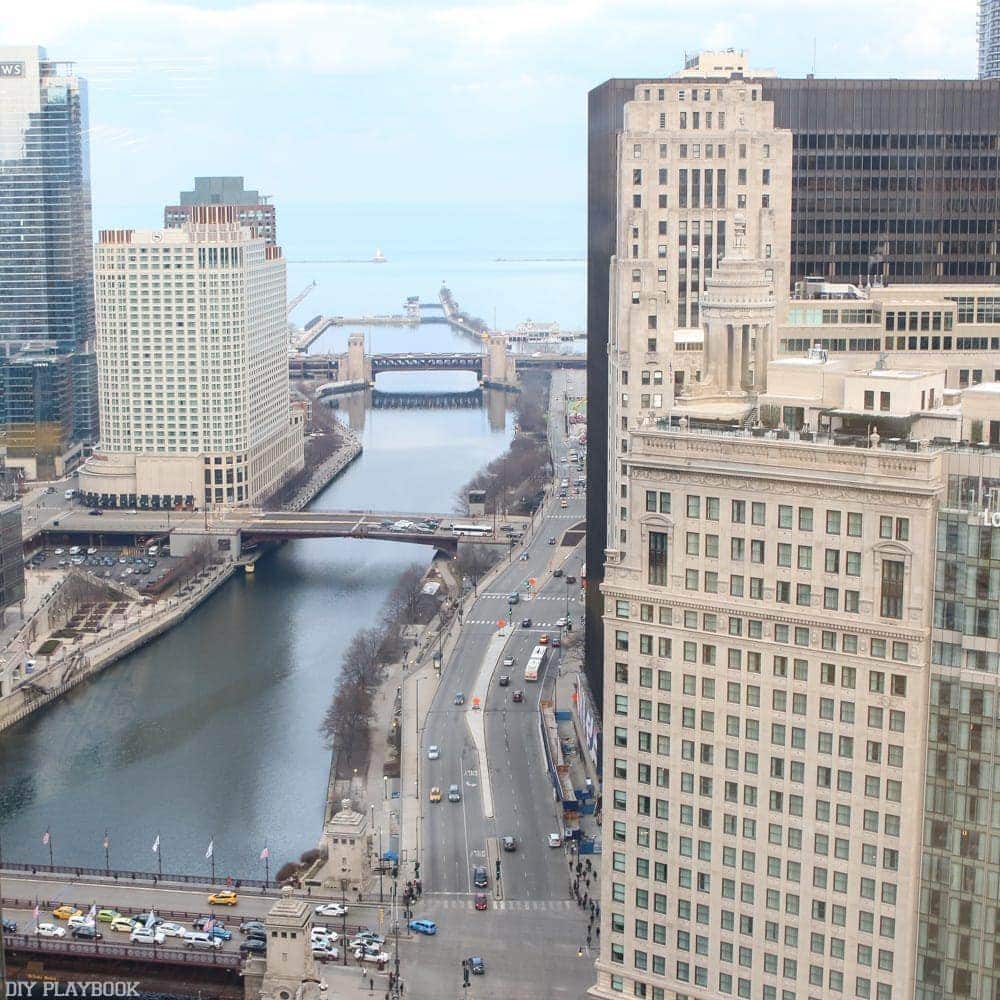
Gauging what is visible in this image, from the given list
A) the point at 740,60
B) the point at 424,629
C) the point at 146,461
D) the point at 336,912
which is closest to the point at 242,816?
the point at 336,912

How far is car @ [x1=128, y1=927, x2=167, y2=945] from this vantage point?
6359 centimetres

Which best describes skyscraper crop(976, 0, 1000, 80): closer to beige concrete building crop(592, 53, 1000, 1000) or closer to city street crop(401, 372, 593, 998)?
city street crop(401, 372, 593, 998)

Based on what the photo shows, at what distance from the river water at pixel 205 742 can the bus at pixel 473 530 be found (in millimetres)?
5977

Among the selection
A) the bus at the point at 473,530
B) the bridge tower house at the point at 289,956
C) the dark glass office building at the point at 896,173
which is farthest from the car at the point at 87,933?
the bus at the point at 473,530

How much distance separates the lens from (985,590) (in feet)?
125

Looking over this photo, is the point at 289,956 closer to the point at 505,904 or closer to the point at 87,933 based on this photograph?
the point at 87,933

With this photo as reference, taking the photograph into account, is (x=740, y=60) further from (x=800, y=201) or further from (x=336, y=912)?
(x=336, y=912)

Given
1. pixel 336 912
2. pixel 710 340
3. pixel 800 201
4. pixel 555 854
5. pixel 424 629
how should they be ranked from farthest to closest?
pixel 424 629 → pixel 800 201 → pixel 555 854 → pixel 336 912 → pixel 710 340

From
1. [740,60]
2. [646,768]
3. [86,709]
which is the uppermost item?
[740,60]

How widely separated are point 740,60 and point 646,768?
4556cm

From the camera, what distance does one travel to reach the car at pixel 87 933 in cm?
6393

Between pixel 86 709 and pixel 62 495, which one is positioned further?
pixel 62 495

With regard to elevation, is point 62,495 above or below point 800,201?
below

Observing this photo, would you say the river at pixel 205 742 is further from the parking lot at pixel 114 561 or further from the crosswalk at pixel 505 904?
the crosswalk at pixel 505 904
